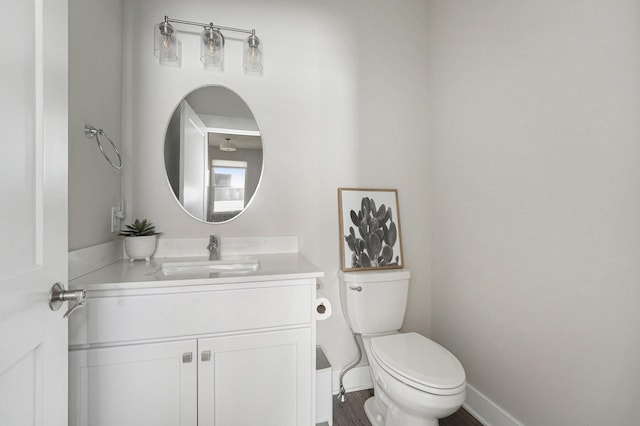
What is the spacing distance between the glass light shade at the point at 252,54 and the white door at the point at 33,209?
950 mm

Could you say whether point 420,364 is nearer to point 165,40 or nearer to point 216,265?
→ point 216,265

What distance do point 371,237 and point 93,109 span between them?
1.56m

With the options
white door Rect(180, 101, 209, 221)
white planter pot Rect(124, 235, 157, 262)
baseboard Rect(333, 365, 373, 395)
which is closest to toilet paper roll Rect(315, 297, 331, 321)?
baseboard Rect(333, 365, 373, 395)

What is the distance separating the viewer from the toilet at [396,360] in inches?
45.1

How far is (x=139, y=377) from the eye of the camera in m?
1.04

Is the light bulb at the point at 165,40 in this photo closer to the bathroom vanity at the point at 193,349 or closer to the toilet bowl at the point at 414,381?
the bathroom vanity at the point at 193,349

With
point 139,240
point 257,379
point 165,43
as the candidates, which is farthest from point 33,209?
point 165,43

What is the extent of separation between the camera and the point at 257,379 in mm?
1163

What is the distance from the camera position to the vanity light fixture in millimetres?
1476

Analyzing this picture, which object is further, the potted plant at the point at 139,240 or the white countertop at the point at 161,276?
the potted plant at the point at 139,240

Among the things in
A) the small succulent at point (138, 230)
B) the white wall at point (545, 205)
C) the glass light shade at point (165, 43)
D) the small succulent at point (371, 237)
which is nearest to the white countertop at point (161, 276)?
the small succulent at point (138, 230)

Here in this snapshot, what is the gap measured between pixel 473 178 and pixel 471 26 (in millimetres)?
876

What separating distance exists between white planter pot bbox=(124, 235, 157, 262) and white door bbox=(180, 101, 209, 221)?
0.26m

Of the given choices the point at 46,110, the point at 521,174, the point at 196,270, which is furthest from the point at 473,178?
the point at 46,110
